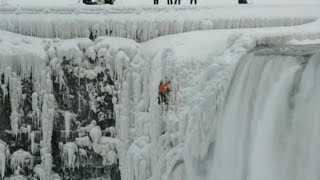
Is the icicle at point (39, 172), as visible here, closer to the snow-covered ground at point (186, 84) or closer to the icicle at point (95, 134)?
the snow-covered ground at point (186, 84)

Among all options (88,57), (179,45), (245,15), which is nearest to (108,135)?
(88,57)

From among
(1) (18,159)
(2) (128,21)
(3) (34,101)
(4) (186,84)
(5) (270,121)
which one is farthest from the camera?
(2) (128,21)

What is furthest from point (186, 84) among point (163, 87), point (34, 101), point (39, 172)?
point (39, 172)

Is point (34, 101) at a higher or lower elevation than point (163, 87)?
lower

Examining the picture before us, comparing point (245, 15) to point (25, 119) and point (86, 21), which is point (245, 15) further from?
point (25, 119)

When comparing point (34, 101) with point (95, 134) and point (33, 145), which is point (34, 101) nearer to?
point (33, 145)

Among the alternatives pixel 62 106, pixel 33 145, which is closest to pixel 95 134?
pixel 62 106

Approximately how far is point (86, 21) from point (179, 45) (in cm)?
171

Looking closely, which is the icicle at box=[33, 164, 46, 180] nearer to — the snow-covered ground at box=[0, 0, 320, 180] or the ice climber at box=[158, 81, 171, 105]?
the snow-covered ground at box=[0, 0, 320, 180]

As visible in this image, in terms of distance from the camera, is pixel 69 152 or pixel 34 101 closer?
pixel 34 101

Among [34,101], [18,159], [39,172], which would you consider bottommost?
[39,172]

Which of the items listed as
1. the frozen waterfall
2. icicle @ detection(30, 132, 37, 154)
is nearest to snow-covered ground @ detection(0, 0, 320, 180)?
the frozen waterfall

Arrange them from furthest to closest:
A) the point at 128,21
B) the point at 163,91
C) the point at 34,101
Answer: the point at 128,21, the point at 34,101, the point at 163,91

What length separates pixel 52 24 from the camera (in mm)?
9594
